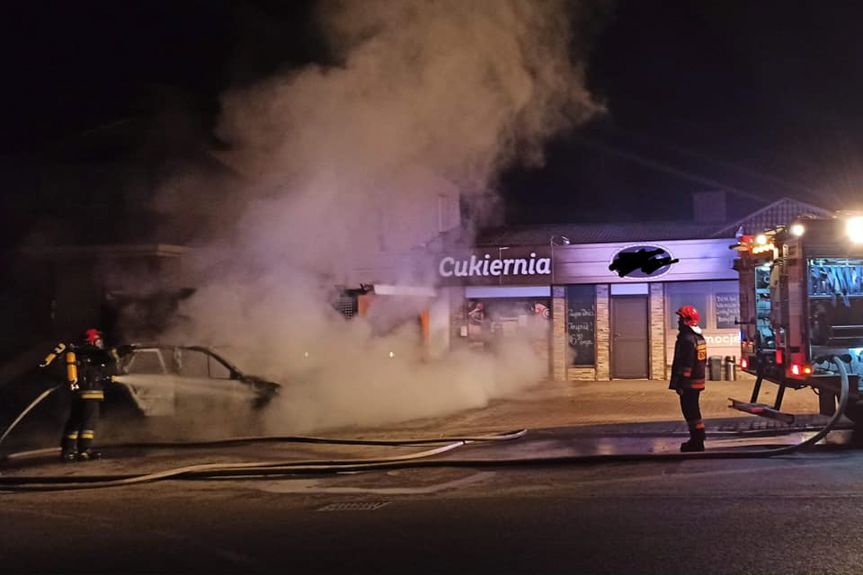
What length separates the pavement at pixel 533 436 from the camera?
29.9 feet

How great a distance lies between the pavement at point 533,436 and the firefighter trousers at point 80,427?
25 cm

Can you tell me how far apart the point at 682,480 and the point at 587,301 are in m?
10.9

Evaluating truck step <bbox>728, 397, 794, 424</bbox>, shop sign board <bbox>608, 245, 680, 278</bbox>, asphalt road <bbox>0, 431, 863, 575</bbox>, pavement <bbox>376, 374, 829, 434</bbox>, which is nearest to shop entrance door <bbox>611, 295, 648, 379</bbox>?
shop sign board <bbox>608, 245, 680, 278</bbox>

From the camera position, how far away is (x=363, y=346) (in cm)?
1299

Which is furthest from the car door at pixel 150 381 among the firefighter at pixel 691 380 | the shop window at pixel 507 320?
the shop window at pixel 507 320

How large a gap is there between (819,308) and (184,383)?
7.89 m

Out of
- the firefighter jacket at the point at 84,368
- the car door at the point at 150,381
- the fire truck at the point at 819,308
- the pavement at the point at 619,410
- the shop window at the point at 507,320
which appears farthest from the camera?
the shop window at the point at 507,320

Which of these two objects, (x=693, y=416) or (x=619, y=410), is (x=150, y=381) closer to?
(x=693, y=416)

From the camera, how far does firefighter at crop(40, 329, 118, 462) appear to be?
9.56 m

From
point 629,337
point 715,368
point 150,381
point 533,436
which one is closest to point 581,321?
point 629,337

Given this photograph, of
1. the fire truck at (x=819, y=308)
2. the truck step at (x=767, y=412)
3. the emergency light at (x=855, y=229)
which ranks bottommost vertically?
the truck step at (x=767, y=412)

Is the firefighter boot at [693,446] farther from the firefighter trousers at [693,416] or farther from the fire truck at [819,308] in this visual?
the fire truck at [819,308]

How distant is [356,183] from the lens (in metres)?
11.8

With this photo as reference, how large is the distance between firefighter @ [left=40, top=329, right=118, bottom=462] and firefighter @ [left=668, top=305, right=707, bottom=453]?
6.59m
